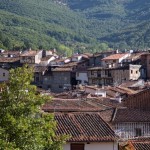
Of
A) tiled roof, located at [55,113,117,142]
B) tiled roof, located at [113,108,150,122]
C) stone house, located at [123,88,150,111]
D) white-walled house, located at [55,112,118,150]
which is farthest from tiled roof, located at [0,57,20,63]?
white-walled house, located at [55,112,118,150]

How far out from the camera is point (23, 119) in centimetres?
1455

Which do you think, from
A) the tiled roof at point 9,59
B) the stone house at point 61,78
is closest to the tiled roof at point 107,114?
the stone house at point 61,78

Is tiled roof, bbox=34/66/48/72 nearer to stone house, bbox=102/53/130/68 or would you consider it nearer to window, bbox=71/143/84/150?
stone house, bbox=102/53/130/68

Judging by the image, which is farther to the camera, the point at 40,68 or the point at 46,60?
the point at 46,60

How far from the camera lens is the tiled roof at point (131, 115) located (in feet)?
91.2

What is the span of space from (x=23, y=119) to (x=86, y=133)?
6.69m

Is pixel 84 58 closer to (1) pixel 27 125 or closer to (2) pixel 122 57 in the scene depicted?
(2) pixel 122 57

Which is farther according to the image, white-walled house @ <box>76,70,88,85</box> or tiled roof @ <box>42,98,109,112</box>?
white-walled house @ <box>76,70,88,85</box>

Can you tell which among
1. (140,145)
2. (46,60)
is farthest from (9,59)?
(140,145)

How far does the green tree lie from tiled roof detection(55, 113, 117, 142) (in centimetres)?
493

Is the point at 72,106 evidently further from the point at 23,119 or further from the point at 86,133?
the point at 23,119

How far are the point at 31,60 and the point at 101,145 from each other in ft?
315

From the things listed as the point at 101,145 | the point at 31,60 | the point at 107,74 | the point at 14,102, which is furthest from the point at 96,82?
the point at 14,102

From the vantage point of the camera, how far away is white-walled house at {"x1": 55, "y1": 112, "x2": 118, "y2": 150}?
2038cm
